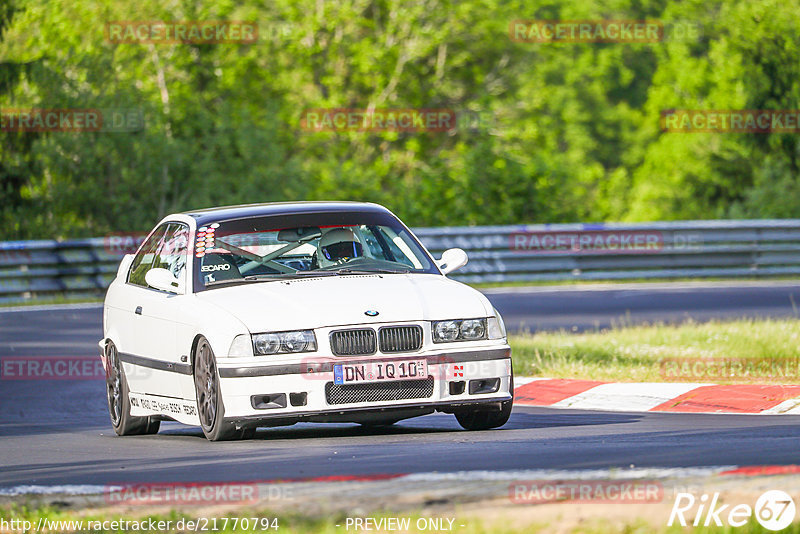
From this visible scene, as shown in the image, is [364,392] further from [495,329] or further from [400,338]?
[495,329]

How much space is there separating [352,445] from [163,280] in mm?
1919

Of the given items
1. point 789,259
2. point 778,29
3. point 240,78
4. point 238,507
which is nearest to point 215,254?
point 238,507

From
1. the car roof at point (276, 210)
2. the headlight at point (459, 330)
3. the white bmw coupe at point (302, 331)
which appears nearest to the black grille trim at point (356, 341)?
the white bmw coupe at point (302, 331)

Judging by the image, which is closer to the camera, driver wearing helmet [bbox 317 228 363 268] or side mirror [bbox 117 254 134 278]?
driver wearing helmet [bbox 317 228 363 268]

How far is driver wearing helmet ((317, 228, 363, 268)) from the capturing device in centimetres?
1040

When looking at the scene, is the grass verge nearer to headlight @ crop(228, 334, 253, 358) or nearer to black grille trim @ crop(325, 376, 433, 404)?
black grille trim @ crop(325, 376, 433, 404)

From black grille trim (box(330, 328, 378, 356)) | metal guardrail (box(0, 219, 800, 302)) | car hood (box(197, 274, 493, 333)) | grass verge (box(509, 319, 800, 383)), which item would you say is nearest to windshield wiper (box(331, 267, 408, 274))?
car hood (box(197, 274, 493, 333))

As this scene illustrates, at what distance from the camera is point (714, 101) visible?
50281 mm

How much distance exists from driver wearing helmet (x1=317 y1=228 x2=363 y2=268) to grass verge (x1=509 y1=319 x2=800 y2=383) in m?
2.84


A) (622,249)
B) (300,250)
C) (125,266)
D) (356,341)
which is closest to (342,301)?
(356,341)

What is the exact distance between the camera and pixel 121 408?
10805 millimetres

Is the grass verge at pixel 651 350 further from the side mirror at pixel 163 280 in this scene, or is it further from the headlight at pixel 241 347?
the headlight at pixel 241 347

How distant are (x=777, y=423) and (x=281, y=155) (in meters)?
25.0

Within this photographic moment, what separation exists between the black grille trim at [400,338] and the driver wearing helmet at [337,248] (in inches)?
48.5
